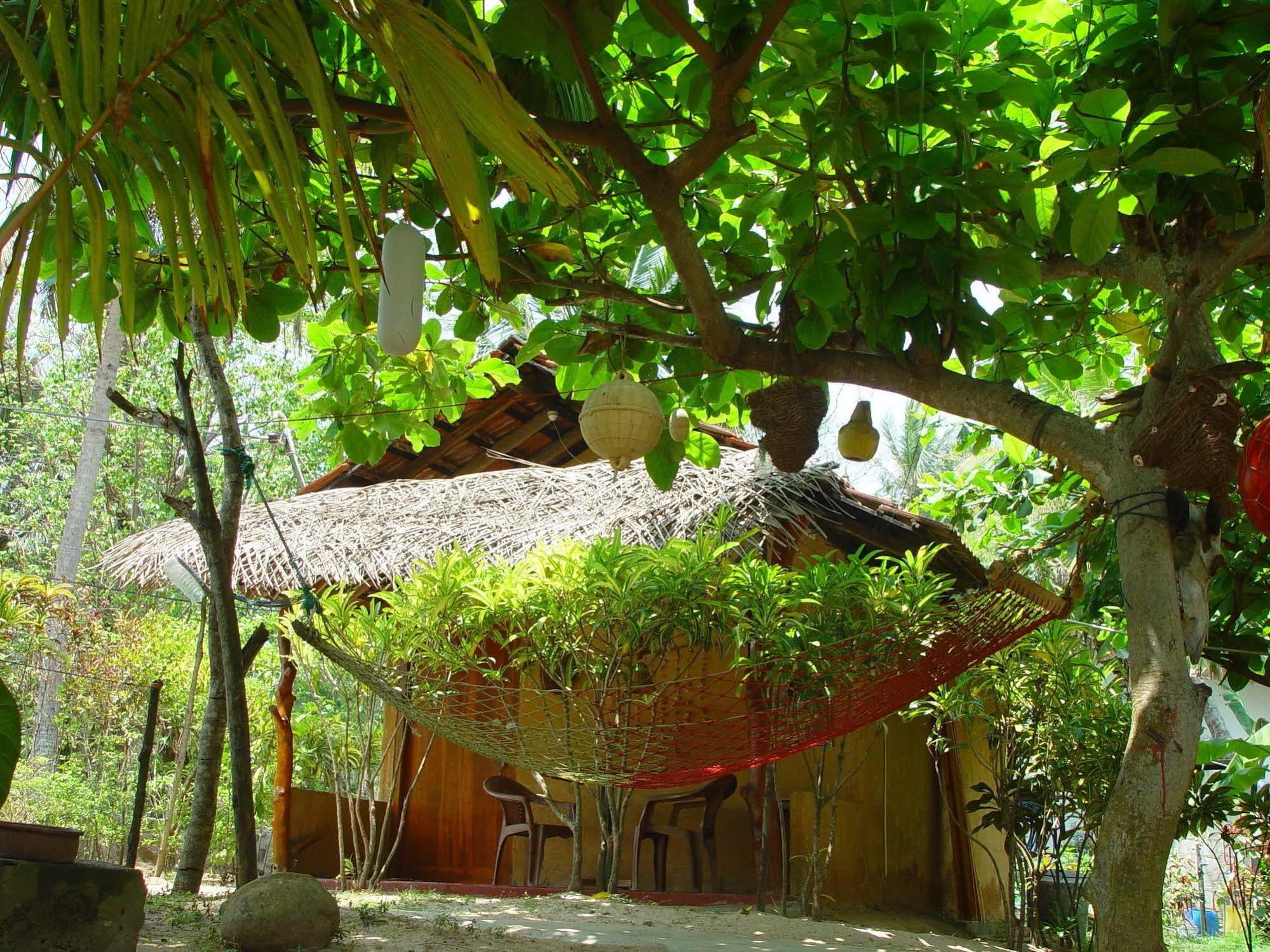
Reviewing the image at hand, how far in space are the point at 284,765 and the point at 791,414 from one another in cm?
306

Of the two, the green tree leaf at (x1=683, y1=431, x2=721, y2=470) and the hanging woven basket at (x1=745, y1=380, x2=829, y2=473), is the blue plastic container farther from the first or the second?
the hanging woven basket at (x1=745, y1=380, x2=829, y2=473)

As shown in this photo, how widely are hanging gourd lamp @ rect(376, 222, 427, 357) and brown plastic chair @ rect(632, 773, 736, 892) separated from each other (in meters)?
3.19

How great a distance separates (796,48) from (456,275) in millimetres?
1037

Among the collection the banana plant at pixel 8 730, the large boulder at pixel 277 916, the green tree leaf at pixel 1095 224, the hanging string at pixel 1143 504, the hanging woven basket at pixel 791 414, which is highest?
the green tree leaf at pixel 1095 224

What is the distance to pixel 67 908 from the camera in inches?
83.4

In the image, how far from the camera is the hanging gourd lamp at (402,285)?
1.14 m

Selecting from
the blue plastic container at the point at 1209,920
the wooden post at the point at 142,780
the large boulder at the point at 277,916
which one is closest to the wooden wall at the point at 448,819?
the wooden post at the point at 142,780

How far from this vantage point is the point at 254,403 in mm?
10289

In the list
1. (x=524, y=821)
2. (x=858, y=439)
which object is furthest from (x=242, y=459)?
(x=524, y=821)

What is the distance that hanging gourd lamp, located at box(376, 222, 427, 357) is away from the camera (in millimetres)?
1139

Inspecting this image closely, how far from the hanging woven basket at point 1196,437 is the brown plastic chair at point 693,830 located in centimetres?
267

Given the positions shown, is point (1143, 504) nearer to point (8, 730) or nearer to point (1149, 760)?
point (1149, 760)

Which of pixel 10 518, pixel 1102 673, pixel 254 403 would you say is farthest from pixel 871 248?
pixel 10 518

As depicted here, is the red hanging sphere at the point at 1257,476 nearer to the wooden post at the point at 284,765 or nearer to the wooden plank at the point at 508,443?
the wooden post at the point at 284,765
